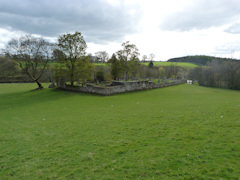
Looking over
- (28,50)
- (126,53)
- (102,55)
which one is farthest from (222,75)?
(102,55)

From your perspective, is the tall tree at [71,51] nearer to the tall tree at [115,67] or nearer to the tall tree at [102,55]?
the tall tree at [115,67]

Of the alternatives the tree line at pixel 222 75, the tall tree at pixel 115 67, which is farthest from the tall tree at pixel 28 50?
the tree line at pixel 222 75

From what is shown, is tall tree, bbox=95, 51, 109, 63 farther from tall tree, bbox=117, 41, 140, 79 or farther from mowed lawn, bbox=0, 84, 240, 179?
mowed lawn, bbox=0, 84, 240, 179

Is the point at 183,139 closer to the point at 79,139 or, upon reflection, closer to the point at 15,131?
the point at 79,139

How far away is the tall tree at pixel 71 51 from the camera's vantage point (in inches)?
1193

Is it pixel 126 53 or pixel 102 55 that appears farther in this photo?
pixel 102 55

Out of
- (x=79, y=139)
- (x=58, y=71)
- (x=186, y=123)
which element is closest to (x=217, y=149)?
(x=186, y=123)

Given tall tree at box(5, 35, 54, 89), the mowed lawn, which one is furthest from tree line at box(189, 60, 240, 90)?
tall tree at box(5, 35, 54, 89)

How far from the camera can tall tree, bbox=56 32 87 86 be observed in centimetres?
3031

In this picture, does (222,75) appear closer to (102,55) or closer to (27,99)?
(27,99)

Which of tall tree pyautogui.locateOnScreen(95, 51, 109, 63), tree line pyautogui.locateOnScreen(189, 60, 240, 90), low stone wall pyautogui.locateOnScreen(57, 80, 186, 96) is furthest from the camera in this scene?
tall tree pyautogui.locateOnScreen(95, 51, 109, 63)

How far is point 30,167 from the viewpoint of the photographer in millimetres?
5266

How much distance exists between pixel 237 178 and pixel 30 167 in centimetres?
687

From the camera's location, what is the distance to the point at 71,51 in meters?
30.9
